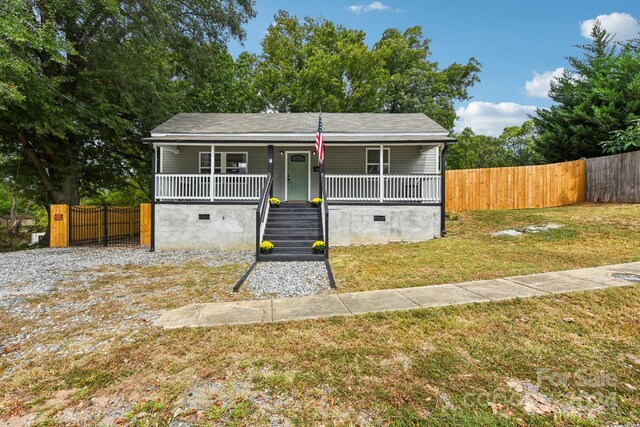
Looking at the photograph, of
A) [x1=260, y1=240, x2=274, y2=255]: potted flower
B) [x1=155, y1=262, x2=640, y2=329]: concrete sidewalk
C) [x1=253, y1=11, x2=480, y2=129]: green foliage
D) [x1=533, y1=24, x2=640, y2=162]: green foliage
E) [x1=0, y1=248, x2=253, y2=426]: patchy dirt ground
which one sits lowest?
[x1=0, y1=248, x2=253, y2=426]: patchy dirt ground

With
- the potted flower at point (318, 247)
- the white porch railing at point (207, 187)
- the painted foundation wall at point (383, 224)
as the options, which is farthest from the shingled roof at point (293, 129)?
the potted flower at point (318, 247)

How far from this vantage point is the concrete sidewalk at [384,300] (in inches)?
159

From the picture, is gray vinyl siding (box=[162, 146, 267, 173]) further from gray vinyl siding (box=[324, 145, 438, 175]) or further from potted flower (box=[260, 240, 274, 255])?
potted flower (box=[260, 240, 274, 255])

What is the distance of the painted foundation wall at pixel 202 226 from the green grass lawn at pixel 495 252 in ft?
10.8

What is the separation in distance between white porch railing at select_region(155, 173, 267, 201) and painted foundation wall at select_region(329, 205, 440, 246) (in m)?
2.93

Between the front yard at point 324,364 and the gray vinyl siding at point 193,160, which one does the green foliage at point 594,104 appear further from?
the gray vinyl siding at point 193,160

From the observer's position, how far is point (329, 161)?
40.9 ft

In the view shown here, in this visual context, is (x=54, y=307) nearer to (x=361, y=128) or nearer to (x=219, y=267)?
(x=219, y=267)

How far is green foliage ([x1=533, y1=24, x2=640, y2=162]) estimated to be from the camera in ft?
45.8

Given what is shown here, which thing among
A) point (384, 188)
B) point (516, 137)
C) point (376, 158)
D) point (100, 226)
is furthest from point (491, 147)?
point (100, 226)

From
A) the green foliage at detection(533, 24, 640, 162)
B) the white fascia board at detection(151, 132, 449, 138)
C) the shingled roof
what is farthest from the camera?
the green foliage at detection(533, 24, 640, 162)

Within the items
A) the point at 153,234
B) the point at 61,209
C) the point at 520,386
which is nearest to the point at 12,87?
the point at 61,209

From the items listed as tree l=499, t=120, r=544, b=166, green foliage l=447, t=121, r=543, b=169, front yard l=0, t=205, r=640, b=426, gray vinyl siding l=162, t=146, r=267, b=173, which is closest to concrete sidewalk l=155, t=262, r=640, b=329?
front yard l=0, t=205, r=640, b=426

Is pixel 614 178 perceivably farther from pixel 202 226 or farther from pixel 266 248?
pixel 202 226
